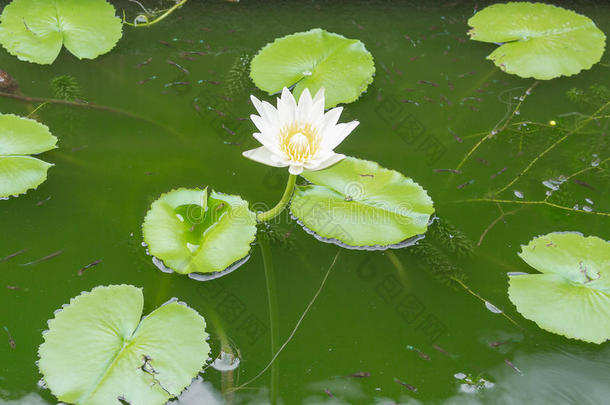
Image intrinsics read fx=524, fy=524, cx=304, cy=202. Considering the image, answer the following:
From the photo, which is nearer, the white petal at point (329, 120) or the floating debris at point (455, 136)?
the white petal at point (329, 120)

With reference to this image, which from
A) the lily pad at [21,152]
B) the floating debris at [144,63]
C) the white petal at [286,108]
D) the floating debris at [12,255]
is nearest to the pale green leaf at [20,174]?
the lily pad at [21,152]

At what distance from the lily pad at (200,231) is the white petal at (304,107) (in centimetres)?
50

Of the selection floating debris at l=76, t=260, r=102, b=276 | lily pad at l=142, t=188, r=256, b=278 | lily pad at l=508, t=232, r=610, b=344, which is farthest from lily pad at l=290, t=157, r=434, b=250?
floating debris at l=76, t=260, r=102, b=276

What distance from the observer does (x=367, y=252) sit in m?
2.47

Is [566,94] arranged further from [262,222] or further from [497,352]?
[262,222]

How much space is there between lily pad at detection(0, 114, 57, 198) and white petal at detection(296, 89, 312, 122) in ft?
4.24

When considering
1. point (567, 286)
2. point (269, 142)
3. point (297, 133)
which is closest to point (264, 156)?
point (269, 142)

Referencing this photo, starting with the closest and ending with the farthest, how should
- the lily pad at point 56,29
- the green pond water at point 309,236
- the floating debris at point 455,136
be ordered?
the green pond water at point 309,236 < the floating debris at point 455,136 < the lily pad at point 56,29

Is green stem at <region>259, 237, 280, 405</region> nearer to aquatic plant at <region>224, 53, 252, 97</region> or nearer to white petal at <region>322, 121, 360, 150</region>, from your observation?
white petal at <region>322, 121, 360, 150</region>

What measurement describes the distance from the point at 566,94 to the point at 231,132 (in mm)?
2056

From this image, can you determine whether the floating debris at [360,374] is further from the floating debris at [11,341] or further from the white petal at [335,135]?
the floating debris at [11,341]

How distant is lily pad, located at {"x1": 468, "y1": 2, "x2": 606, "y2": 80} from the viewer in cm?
316

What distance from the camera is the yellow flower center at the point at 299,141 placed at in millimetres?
2094

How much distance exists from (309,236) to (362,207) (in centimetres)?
30
